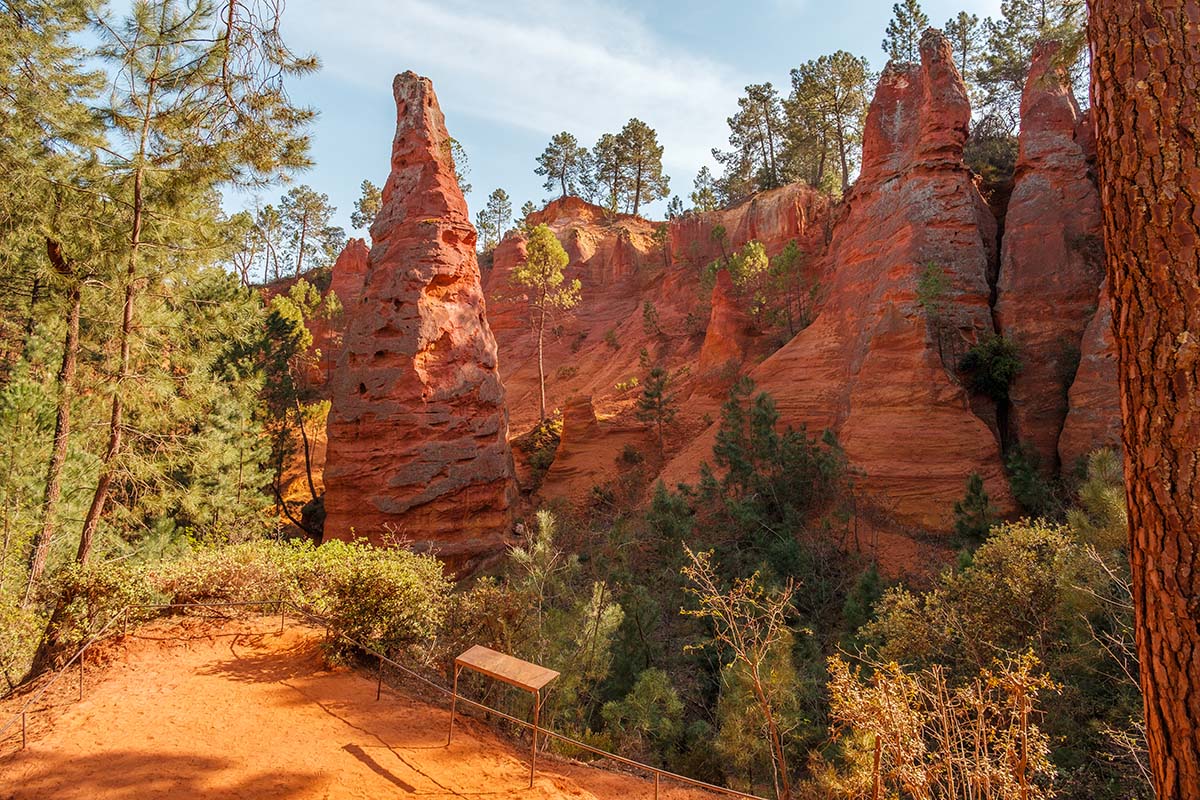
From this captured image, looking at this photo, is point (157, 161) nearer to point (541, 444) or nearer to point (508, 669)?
point (508, 669)

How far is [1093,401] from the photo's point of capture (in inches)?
556

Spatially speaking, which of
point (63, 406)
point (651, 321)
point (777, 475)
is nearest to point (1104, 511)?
point (777, 475)

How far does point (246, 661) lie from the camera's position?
7.22 meters

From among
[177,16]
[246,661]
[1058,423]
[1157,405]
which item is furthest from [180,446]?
[1058,423]

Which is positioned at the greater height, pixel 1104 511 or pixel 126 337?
pixel 126 337

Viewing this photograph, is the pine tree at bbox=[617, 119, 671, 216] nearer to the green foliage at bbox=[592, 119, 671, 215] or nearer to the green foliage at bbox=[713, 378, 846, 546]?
the green foliage at bbox=[592, 119, 671, 215]

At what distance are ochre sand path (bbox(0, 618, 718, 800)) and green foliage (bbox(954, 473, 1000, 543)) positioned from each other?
10582mm

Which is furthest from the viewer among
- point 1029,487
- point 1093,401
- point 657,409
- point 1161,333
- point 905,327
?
point 657,409

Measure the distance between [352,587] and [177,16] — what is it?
8144 millimetres

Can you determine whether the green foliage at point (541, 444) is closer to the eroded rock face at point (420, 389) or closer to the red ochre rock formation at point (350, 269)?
the eroded rock face at point (420, 389)

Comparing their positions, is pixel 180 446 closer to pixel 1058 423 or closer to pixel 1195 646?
pixel 1195 646

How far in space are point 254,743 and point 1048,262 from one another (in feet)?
70.1

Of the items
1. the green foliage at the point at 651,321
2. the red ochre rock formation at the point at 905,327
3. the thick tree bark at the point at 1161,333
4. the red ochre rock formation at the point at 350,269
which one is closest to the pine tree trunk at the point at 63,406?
the thick tree bark at the point at 1161,333

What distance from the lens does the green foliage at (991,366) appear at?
16.2 meters
